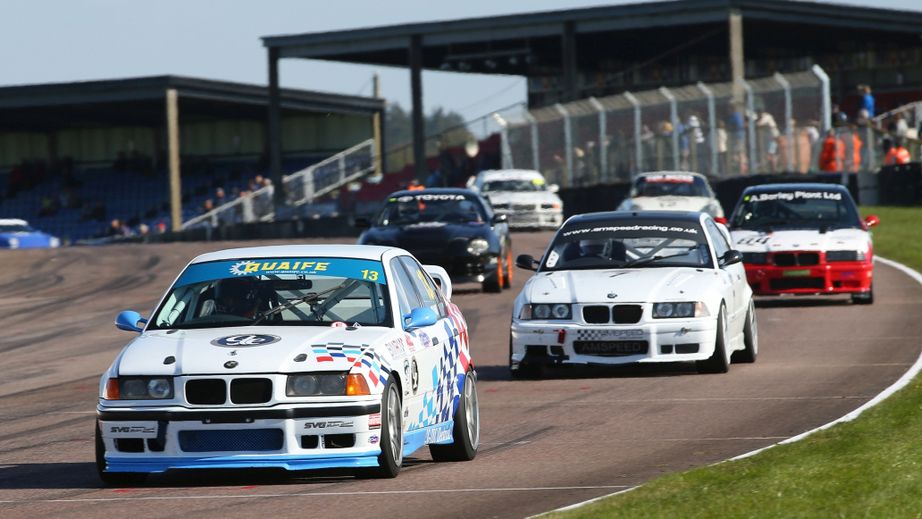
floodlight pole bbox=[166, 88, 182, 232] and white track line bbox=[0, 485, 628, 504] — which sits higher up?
floodlight pole bbox=[166, 88, 182, 232]

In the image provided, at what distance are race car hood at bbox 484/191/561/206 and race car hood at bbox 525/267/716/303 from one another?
2533 centimetres

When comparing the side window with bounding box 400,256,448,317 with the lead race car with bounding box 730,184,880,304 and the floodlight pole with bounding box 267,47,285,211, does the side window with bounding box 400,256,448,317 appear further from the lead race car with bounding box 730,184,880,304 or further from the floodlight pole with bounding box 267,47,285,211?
the floodlight pole with bounding box 267,47,285,211

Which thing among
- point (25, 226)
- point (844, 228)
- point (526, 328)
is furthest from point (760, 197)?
point (25, 226)

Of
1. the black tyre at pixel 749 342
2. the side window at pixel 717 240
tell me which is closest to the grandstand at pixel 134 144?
the side window at pixel 717 240

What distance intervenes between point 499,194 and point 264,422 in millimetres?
32672

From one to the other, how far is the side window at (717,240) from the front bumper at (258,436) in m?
7.67

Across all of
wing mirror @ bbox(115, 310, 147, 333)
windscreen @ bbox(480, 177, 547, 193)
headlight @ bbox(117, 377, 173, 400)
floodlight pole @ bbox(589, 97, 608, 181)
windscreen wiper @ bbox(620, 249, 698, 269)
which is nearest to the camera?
headlight @ bbox(117, 377, 173, 400)

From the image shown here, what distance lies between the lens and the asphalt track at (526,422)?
28.7 feet

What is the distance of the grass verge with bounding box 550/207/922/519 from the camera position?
25.6 ft

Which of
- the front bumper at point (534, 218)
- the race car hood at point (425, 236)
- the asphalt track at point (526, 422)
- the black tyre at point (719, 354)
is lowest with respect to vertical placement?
the asphalt track at point (526, 422)

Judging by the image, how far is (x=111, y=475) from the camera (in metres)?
9.20

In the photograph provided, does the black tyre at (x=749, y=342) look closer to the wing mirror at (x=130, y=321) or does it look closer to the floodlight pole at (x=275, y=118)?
the wing mirror at (x=130, y=321)

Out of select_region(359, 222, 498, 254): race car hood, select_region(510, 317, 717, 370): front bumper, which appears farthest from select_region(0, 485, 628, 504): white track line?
select_region(359, 222, 498, 254): race car hood

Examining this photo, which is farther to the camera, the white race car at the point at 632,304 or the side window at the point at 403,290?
the white race car at the point at 632,304
